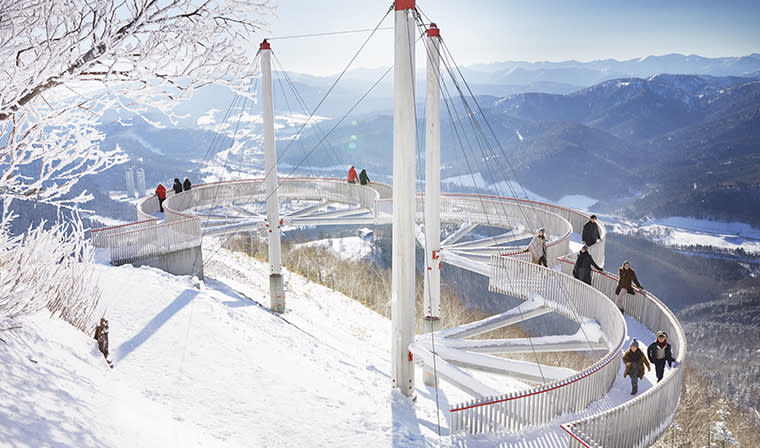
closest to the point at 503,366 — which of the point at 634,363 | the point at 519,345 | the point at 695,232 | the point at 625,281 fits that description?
the point at 519,345

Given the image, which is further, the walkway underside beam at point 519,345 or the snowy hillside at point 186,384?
the walkway underside beam at point 519,345

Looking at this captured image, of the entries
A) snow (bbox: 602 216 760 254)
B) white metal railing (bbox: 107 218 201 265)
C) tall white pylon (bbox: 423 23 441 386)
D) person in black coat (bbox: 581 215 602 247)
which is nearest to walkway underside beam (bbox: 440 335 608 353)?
tall white pylon (bbox: 423 23 441 386)

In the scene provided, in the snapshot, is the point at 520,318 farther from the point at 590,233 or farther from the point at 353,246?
the point at 353,246

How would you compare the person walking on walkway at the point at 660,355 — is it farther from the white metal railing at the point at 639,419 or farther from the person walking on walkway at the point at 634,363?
the person walking on walkway at the point at 634,363

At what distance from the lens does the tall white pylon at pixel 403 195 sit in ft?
34.4

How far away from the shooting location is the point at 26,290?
22.7 ft

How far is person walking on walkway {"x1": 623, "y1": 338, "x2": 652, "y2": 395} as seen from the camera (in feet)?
32.5

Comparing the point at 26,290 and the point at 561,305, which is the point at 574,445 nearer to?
the point at 561,305

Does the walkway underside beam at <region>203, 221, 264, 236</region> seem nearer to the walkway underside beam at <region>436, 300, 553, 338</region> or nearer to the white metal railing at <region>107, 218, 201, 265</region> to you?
the white metal railing at <region>107, 218, 201, 265</region>

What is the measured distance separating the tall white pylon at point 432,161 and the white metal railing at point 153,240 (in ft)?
33.1

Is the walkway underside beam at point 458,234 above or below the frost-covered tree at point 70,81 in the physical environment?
below

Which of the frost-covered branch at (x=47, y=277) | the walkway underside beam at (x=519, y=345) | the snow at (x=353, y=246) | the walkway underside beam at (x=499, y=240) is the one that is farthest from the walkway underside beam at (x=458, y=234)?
the snow at (x=353, y=246)

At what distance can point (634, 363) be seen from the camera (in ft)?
32.7

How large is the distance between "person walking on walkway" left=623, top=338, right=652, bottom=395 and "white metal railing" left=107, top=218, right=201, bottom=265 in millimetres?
16608
